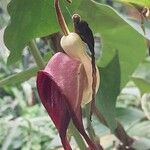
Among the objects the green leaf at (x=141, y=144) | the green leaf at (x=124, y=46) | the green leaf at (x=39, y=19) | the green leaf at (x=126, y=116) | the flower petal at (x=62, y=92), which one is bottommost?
the green leaf at (x=141, y=144)

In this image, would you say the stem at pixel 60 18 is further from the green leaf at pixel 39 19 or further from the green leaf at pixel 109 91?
the green leaf at pixel 109 91

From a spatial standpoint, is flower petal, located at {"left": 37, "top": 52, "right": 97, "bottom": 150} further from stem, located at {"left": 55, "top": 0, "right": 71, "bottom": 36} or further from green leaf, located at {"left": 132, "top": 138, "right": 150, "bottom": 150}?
green leaf, located at {"left": 132, "top": 138, "right": 150, "bottom": 150}

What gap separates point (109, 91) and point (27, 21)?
0.16 metres

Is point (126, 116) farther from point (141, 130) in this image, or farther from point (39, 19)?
point (39, 19)

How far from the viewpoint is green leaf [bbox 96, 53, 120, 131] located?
484 mm

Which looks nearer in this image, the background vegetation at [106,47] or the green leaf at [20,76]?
the background vegetation at [106,47]

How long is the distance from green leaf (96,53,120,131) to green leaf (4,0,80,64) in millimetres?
131

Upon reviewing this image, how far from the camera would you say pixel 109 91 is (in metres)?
0.50

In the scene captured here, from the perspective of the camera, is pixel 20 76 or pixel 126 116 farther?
pixel 126 116

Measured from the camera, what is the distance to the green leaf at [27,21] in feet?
1.18

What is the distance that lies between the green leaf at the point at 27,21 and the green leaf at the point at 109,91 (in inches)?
5.1

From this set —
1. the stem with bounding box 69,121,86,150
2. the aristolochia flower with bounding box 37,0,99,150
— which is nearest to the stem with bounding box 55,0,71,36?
the aristolochia flower with bounding box 37,0,99,150

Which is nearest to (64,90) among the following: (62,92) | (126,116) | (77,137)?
(62,92)

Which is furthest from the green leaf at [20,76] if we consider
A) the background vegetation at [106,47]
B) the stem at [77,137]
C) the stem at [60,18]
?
the stem at [60,18]
